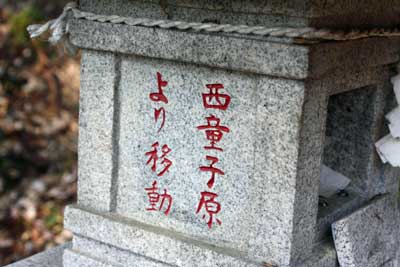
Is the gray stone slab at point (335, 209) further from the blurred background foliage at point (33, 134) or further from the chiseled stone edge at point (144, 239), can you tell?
the blurred background foliage at point (33, 134)

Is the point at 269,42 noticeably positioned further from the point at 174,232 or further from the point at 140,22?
the point at 174,232

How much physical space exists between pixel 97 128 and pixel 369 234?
104 cm

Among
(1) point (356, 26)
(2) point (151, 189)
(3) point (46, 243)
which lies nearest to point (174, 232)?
(2) point (151, 189)

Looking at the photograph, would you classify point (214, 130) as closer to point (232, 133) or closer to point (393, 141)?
point (232, 133)

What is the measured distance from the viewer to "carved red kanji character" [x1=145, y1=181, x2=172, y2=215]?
2245mm

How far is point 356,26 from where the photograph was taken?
2.07 meters

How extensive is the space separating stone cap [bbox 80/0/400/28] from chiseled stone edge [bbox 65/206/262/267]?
725 mm

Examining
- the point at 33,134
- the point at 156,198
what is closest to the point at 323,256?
the point at 156,198

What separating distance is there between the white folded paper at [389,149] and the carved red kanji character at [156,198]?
0.79 metres

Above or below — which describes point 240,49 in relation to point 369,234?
above

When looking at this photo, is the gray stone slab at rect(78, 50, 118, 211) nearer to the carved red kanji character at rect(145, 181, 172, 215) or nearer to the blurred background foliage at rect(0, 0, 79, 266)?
the carved red kanji character at rect(145, 181, 172, 215)

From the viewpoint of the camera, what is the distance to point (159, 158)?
88.0 inches

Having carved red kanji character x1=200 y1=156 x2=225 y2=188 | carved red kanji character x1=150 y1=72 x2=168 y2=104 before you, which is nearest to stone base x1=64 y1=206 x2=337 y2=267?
carved red kanji character x1=200 y1=156 x2=225 y2=188

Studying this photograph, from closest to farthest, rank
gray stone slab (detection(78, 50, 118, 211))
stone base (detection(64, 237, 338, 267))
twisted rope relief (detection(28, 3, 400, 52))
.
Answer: twisted rope relief (detection(28, 3, 400, 52))
stone base (detection(64, 237, 338, 267))
gray stone slab (detection(78, 50, 118, 211))
